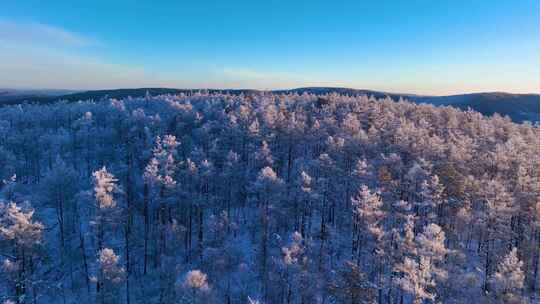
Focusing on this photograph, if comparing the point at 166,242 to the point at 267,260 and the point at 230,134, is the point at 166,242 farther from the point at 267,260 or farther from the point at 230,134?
the point at 230,134

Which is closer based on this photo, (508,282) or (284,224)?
(508,282)

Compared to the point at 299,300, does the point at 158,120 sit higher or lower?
higher

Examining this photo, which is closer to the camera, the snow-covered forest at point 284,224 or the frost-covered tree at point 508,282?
the frost-covered tree at point 508,282

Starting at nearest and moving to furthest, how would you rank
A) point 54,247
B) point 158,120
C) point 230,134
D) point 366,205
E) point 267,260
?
point 366,205 → point 267,260 → point 54,247 → point 230,134 → point 158,120

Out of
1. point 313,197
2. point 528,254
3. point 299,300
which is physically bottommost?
point 299,300

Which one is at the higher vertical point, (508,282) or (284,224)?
(508,282)

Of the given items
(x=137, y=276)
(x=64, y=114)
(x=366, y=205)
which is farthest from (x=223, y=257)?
(x=64, y=114)

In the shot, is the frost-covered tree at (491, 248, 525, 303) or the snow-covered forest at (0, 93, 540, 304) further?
the snow-covered forest at (0, 93, 540, 304)

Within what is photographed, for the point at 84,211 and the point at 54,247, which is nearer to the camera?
the point at 54,247
